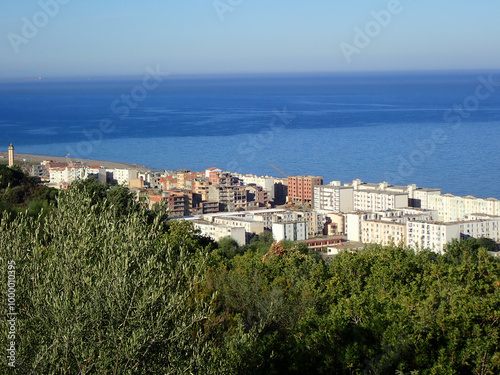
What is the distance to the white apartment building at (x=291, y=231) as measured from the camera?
13.8 m

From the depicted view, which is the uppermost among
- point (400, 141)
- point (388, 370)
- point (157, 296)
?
point (400, 141)

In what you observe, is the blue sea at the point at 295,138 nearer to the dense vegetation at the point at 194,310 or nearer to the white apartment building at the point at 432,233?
the white apartment building at the point at 432,233

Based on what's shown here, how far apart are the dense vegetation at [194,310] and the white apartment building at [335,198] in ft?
40.9

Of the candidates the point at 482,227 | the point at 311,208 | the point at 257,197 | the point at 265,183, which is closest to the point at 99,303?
the point at 482,227

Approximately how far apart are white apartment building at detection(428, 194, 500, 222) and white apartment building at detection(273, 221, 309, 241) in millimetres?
3585

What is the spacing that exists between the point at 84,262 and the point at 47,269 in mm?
124

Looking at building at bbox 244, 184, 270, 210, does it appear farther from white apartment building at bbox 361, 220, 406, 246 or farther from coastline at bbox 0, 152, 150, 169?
coastline at bbox 0, 152, 150, 169

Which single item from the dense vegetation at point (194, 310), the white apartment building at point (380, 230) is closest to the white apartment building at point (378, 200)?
the white apartment building at point (380, 230)

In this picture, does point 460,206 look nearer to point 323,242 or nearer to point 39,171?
point 323,242

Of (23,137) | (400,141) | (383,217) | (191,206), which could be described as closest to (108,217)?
(383,217)

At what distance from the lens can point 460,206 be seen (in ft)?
51.9

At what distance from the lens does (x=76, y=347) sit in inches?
85.8

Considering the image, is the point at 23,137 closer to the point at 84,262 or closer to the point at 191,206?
the point at 191,206

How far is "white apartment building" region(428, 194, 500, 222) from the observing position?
1527 cm
